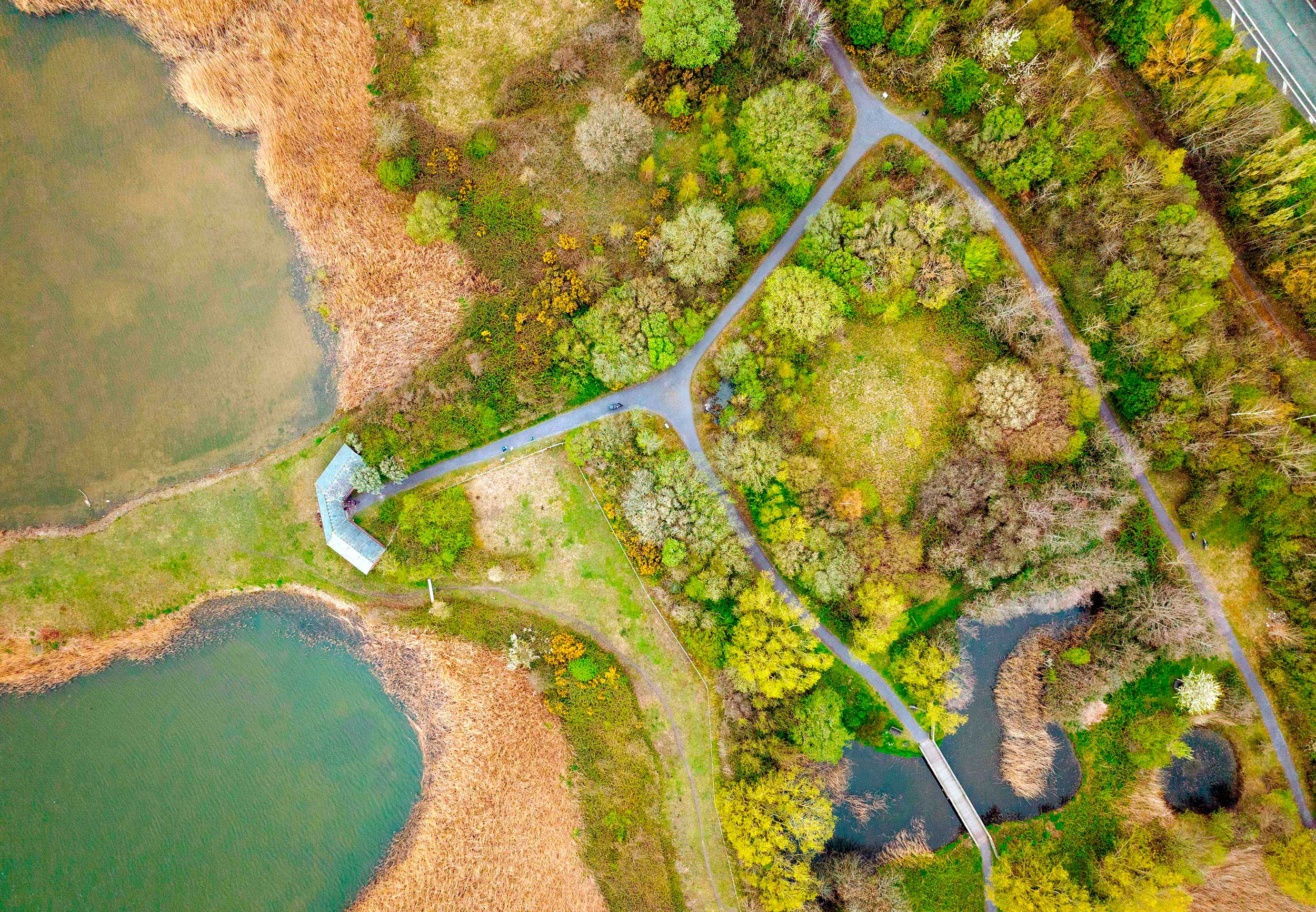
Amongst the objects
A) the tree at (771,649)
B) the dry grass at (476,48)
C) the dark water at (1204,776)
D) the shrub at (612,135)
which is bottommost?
the dark water at (1204,776)

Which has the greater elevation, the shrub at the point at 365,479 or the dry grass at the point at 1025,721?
the shrub at the point at 365,479

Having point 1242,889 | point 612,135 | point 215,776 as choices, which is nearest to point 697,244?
point 612,135

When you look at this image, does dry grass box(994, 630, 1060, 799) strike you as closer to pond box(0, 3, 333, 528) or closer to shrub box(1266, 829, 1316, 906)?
shrub box(1266, 829, 1316, 906)

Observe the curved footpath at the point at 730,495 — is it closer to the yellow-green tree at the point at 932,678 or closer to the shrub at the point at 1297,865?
the yellow-green tree at the point at 932,678

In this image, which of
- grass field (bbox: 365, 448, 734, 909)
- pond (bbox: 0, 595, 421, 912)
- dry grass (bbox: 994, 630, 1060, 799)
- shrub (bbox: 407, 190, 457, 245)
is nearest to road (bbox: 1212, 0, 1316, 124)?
dry grass (bbox: 994, 630, 1060, 799)

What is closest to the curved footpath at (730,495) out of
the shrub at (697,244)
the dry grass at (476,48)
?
the shrub at (697,244)

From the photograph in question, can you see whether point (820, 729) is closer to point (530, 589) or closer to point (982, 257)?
point (530, 589)

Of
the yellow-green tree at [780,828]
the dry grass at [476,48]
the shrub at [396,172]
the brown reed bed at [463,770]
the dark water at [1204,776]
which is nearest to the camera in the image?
the yellow-green tree at [780,828]
